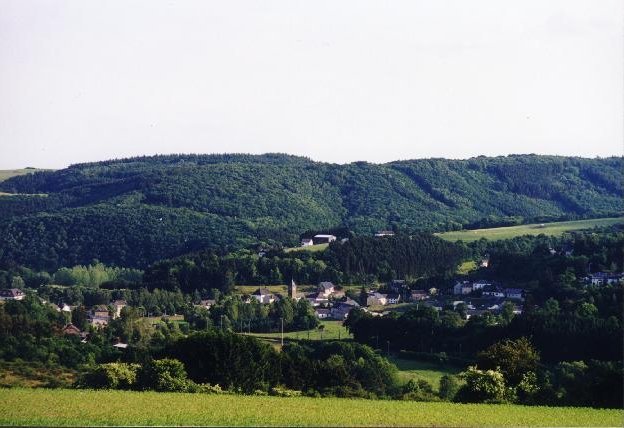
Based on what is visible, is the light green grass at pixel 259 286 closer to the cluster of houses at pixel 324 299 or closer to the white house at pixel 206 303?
the cluster of houses at pixel 324 299

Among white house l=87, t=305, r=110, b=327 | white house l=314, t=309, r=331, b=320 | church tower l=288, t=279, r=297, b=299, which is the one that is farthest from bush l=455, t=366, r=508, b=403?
church tower l=288, t=279, r=297, b=299

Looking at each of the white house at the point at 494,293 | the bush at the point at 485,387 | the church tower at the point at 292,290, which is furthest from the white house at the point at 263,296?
the bush at the point at 485,387

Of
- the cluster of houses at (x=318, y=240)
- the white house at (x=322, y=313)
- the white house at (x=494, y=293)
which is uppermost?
the cluster of houses at (x=318, y=240)

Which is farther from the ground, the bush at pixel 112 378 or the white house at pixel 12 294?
the bush at pixel 112 378

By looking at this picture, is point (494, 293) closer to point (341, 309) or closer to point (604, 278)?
point (604, 278)

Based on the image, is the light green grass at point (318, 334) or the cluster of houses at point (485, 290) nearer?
the light green grass at point (318, 334)
